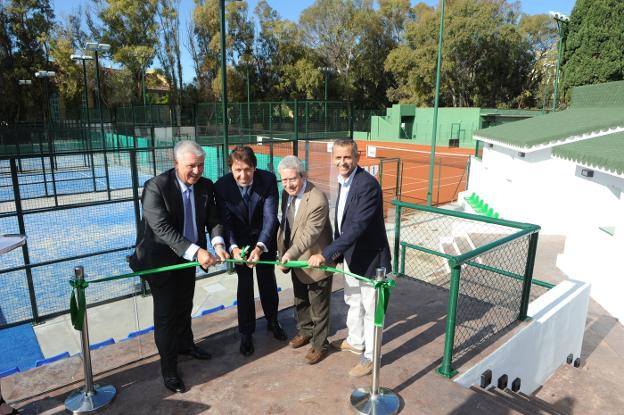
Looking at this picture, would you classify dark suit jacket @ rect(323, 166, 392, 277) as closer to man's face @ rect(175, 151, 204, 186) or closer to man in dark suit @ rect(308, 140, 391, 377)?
man in dark suit @ rect(308, 140, 391, 377)

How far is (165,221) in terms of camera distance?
10.1 ft

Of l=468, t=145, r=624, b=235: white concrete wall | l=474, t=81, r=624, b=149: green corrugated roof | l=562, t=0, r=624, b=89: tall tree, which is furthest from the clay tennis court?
l=562, t=0, r=624, b=89: tall tree

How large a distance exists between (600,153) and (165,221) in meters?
7.42

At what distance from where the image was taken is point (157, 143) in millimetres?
21375

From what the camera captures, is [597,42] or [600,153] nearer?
[600,153]

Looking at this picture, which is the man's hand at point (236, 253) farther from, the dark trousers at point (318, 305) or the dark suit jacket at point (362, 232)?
the dark suit jacket at point (362, 232)

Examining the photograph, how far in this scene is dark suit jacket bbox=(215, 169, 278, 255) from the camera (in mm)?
3566

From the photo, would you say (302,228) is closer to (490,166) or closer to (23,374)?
(23,374)

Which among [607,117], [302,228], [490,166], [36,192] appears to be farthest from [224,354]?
[36,192]

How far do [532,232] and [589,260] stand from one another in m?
4.31

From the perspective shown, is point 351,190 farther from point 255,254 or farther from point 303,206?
point 255,254

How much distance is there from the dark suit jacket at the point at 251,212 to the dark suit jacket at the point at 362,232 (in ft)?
1.81

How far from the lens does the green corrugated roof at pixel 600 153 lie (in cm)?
689

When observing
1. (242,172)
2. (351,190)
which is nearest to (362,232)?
(351,190)
